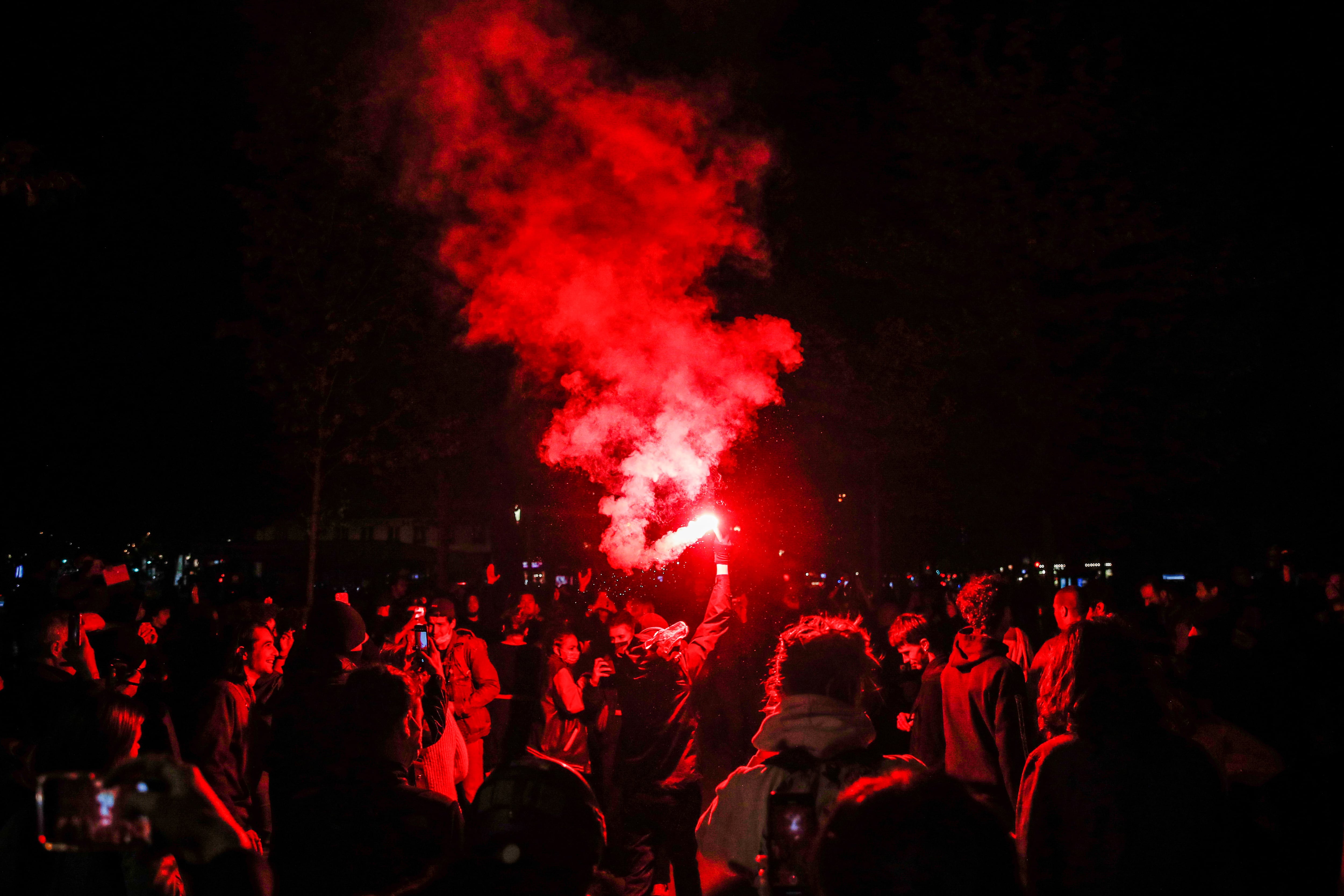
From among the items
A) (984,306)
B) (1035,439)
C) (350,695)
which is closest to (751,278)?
(984,306)

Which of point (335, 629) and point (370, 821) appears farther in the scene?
point (335, 629)

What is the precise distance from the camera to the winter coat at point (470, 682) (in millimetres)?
7484

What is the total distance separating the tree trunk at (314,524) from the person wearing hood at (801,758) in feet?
48.7

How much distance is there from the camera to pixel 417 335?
61.1 ft

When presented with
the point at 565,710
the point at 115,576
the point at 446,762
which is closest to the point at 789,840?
the point at 446,762

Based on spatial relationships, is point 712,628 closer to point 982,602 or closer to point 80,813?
point 982,602

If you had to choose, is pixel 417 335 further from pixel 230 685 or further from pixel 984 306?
pixel 230 685

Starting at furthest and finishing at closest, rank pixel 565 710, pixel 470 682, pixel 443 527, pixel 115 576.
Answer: pixel 443 527 → pixel 115 576 → pixel 470 682 → pixel 565 710

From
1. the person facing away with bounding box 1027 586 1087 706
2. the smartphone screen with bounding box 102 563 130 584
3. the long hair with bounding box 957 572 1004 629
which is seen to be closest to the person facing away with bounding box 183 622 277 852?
the long hair with bounding box 957 572 1004 629

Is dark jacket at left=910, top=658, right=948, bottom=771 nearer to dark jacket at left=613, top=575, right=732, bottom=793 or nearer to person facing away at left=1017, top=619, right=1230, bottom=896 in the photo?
dark jacket at left=613, top=575, right=732, bottom=793

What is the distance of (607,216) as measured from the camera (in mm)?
12016

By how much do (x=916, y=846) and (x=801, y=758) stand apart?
41.6 inches

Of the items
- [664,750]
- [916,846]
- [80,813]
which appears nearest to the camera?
[916,846]

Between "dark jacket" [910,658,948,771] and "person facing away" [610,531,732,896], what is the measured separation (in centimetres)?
128
